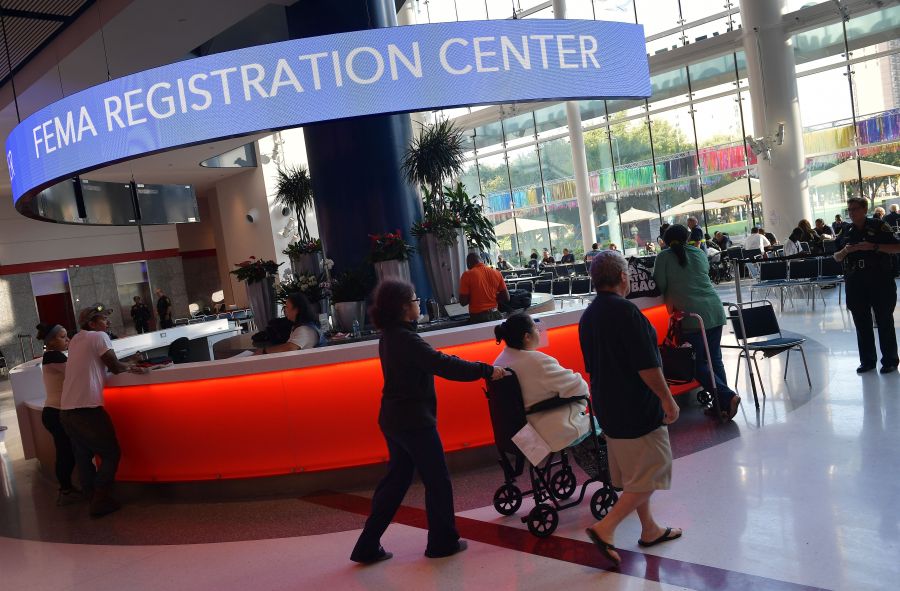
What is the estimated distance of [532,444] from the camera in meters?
3.75

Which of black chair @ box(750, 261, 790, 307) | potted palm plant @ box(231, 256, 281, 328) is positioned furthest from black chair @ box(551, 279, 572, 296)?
potted palm plant @ box(231, 256, 281, 328)

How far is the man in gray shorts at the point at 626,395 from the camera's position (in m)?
3.23

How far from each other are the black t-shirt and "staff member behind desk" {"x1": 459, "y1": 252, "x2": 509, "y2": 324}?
3.43 m

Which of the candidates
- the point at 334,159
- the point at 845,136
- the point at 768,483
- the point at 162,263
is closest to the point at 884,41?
the point at 845,136

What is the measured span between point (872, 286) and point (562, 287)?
7369mm

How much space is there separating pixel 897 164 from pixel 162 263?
66.8 feet

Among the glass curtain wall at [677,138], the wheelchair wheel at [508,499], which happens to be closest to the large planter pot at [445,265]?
the wheelchair wheel at [508,499]

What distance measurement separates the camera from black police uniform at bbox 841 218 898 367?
591 centimetres

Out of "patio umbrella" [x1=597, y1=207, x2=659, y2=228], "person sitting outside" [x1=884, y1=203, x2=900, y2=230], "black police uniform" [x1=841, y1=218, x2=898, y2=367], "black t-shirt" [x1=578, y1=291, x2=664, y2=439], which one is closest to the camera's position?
"black t-shirt" [x1=578, y1=291, x2=664, y2=439]

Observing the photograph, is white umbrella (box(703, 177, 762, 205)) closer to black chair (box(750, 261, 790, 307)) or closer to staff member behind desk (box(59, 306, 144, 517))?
black chair (box(750, 261, 790, 307))

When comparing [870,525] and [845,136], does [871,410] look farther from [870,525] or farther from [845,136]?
[845,136]

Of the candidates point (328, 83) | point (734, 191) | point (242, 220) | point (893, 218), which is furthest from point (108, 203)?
point (734, 191)

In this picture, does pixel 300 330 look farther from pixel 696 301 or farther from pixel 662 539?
pixel 662 539

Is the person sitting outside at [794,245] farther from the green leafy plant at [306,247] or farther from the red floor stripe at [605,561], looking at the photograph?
the red floor stripe at [605,561]
